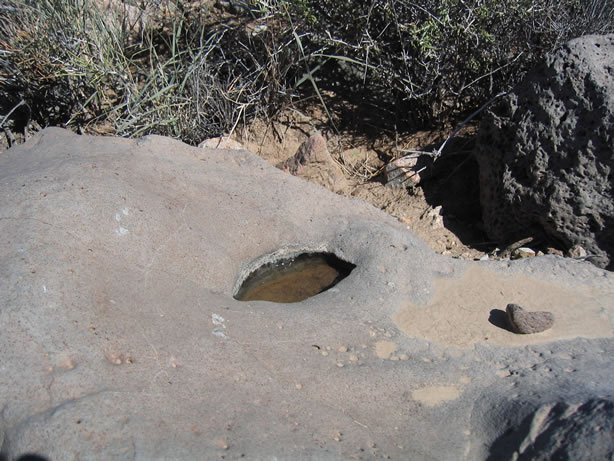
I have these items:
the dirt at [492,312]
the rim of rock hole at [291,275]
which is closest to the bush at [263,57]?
the rim of rock hole at [291,275]

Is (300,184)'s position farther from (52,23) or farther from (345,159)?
(52,23)

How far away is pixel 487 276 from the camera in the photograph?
10.9 feet

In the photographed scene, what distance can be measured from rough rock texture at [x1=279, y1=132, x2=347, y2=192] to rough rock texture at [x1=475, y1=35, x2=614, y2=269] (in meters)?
1.25

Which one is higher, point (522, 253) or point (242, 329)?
point (242, 329)

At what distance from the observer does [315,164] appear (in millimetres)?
4621

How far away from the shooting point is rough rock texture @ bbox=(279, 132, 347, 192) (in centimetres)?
460

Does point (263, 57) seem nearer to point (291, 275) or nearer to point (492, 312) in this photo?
point (291, 275)

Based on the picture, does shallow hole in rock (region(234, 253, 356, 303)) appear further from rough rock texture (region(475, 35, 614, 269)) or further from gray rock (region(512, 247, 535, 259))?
rough rock texture (region(475, 35, 614, 269))

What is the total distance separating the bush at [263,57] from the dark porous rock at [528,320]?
2.10 meters

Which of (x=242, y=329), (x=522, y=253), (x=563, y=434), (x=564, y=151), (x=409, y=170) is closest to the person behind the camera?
(x=563, y=434)

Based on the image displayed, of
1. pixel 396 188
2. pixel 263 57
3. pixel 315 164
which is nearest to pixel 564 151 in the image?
pixel 396 188

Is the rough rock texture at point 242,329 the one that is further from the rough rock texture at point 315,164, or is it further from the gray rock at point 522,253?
the rough rock texture at point 315,164

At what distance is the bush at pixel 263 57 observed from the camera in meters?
4.53

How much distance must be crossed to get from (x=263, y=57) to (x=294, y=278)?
251 centimetres
